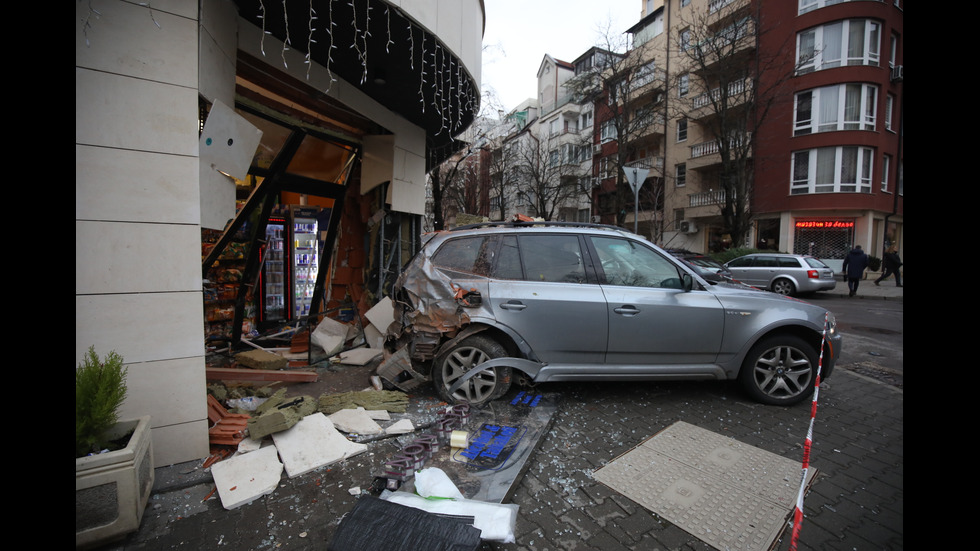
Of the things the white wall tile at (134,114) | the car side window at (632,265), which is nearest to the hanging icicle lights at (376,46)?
the white wall tile at (134,114)

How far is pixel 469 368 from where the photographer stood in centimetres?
401

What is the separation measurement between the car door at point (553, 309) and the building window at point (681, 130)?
26386 mm

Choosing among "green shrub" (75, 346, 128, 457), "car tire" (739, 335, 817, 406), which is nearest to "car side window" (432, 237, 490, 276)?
"green shrub" (75, 346, 128, 457)

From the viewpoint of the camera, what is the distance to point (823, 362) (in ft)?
13.2

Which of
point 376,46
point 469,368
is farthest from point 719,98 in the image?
point 469,368

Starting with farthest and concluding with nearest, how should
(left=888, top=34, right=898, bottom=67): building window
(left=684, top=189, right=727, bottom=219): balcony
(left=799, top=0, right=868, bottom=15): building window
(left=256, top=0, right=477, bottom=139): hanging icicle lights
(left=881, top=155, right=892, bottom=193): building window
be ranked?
(left=684, top=189, right=727, bottom=219): balcony
(left=881, top=155, right=892, bottom=193): building window
(left=888, top=34, right=898, bottom=67): building window
(left=799, top=0, right=868, bottom=15): building window
(left=256, top=0, right=477, bottom=139): hanging icicle lights

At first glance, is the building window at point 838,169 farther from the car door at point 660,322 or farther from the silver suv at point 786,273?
the car door at point 660,322

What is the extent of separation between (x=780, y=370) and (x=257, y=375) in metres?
5.71

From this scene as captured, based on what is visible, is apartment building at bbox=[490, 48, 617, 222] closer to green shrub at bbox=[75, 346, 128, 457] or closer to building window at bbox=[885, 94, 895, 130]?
building window at bbox=[885, 94, 895, 130]

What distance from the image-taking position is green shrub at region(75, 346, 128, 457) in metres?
2.19

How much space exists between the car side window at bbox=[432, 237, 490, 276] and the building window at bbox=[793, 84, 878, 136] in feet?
77.3

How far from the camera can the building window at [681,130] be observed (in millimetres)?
25758

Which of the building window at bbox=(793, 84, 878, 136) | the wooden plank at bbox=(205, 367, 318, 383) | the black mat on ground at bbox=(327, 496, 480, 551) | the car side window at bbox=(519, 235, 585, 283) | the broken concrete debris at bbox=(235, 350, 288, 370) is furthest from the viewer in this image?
the building window at bbox=(793, 84, 878, 136)
